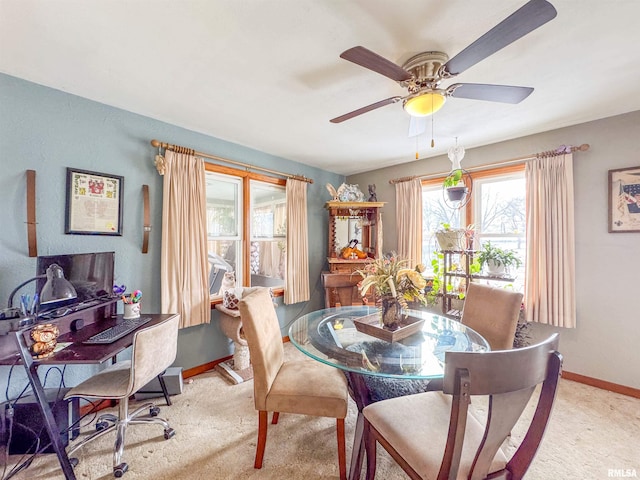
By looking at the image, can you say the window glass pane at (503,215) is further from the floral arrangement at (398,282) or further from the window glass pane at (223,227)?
the window glass pane at (223,227)

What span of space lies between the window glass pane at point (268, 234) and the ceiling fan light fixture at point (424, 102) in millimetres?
2194

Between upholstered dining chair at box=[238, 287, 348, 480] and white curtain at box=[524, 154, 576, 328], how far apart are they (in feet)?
7.59

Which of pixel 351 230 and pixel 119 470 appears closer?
pixel 119 470

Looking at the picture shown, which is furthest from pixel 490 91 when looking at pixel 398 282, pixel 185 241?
pixel 185 241

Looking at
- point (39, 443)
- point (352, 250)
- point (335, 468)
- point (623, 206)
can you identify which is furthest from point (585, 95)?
point (39, 443)

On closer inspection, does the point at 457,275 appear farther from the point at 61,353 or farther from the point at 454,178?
the point at 61,353

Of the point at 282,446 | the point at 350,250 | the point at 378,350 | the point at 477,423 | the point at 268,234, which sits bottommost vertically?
the point at 282,446

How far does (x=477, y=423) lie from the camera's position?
1297mm

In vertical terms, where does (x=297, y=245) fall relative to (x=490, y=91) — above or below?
below

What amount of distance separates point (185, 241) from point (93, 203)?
2.47ft

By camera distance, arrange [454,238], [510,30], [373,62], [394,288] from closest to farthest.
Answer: [510,30]
[373,62]
[394,288]
[454,238]

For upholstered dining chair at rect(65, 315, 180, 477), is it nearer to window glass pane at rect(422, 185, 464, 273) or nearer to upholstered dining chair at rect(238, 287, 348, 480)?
upholstered dining chair at rect(238, 287, 348, 480)

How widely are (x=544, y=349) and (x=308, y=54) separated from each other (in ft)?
6.08

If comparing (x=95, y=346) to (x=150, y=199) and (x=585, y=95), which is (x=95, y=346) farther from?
(x=585, y=95)
